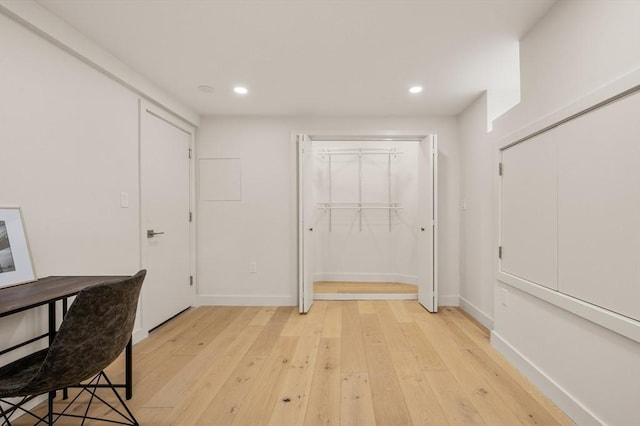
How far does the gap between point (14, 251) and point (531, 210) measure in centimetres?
311

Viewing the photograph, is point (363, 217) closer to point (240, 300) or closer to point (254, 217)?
point (254, 217)

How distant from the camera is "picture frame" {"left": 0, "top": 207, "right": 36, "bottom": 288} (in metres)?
1.52

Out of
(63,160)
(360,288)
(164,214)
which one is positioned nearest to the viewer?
(63,160)

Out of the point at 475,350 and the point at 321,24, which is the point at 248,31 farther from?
the point at 475,350

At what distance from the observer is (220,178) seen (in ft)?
12.0

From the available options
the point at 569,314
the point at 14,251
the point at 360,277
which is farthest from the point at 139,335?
the point at 569,314

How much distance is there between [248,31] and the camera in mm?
1959

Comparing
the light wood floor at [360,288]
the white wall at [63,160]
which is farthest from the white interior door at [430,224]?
the white wall at [63,160]

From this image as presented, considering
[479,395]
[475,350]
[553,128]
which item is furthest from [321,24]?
[475,350]

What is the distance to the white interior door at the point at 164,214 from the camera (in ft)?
8.96

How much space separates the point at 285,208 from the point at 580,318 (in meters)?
2.84

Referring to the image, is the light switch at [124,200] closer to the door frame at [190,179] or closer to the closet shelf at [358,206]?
the door frame at [190,179]

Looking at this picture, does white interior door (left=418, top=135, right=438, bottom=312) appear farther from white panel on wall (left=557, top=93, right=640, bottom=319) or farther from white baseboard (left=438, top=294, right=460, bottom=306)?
white panel on wall (left=557, top=93, right=640, bottom=319)

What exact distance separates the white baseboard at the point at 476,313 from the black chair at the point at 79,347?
300 centimetres
